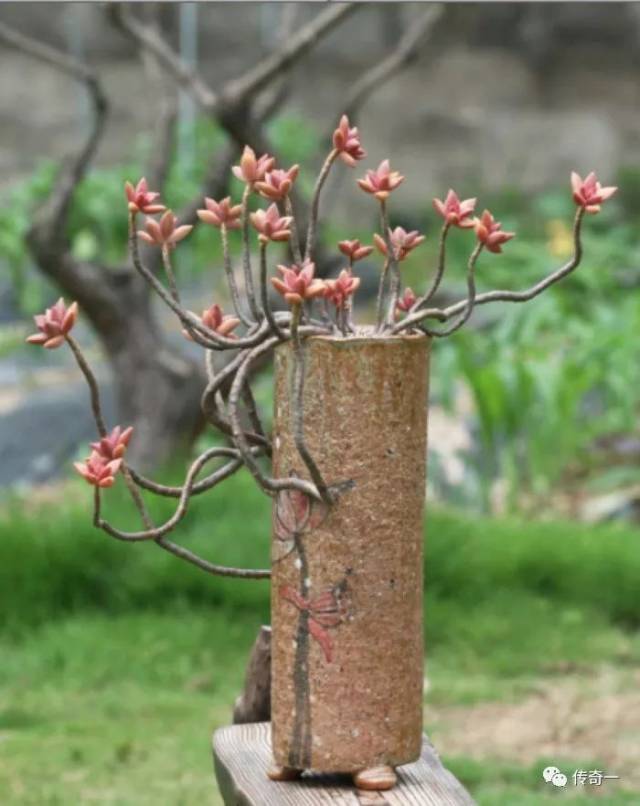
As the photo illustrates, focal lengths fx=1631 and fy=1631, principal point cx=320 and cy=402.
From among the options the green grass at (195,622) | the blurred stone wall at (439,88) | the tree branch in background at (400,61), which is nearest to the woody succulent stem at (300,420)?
the green grass at (195,622)

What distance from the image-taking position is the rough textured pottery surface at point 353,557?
7.95 feet

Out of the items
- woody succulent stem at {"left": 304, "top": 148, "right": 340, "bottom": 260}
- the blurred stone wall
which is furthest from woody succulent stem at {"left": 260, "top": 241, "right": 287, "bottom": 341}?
the blurred stone wall

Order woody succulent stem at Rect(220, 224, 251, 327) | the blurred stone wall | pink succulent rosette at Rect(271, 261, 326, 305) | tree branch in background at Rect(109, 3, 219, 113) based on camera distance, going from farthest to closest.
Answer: the blurred stone wall, tree branch in background at Rect(109, 3, 219, 113), woody succulent stem at Rect(220, 224, 251, 327), pink succulent rosette at Rect(271, 261, 326, 305)

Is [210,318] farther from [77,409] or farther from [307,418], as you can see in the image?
[77,409]

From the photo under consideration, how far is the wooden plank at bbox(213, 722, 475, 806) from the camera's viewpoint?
2.44 m

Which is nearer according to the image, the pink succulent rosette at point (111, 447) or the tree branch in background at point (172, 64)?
the pink succulent rosette at point (111, 447)

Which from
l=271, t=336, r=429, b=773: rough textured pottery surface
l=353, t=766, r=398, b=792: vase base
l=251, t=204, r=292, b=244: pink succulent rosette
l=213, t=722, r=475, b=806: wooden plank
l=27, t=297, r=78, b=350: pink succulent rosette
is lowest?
l=213, t=722, r=475, b=806: wooden plank

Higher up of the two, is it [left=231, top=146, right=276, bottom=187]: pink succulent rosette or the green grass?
[left=231, top=146, right=276, bottom=187]: pink succulent rosette

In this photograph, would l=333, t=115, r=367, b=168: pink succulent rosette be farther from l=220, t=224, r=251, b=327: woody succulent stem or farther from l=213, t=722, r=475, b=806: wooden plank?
l=213, t=722, r=475, b=806: wooden plank

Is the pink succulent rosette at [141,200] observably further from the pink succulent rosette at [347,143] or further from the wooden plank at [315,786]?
the wooden plank at [315,786]

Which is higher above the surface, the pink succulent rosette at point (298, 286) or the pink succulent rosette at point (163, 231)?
the pink succulent rosette at point (163, 231)

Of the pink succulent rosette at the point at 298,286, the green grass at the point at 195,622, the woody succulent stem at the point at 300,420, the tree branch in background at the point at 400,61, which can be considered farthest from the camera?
the tree branch in background at the point at 400,61

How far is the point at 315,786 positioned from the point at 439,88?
13342mm

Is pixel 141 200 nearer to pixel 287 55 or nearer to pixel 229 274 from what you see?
pixel 229 274
